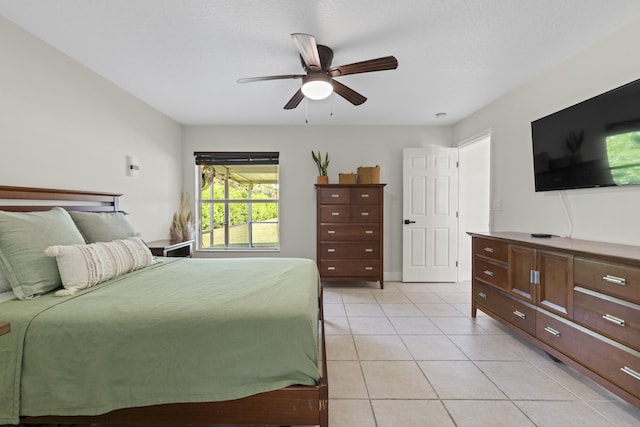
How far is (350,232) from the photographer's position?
3.78 metres

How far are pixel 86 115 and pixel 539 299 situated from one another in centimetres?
406

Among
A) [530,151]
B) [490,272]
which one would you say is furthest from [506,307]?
[530,151]

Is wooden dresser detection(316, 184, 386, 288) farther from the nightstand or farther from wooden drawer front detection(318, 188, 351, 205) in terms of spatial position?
the nightstand

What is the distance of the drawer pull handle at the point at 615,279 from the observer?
56.1 inches

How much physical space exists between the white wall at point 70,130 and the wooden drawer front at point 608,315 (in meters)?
3.83

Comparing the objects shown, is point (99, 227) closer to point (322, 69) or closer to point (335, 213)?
point (322, 69)

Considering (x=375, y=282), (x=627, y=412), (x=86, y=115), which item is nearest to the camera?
(x=627, y=412)

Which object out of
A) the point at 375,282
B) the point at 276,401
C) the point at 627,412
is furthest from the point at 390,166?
the point at 276,401

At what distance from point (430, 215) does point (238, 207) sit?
3043 millimetres

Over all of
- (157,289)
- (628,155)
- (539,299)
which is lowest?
(539,299)

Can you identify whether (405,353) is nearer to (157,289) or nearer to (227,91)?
(157,289)

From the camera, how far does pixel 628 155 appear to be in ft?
5.76

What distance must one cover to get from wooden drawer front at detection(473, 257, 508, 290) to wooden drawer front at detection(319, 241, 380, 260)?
1.32 metres

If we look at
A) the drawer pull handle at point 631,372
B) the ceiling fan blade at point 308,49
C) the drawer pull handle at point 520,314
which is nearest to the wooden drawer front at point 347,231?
the drawer pull handle at point 520,314
